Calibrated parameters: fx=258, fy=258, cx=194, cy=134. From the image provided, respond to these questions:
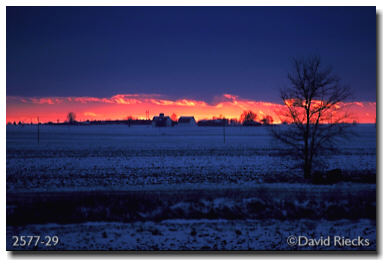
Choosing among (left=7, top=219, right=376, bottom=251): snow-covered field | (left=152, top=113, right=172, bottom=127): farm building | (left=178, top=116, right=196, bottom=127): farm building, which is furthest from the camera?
(left=178, top=116, right=196, bottom=127): farm building

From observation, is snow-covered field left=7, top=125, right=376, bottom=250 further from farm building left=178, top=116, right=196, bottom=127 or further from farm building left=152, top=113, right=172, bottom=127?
farm building left=178, top=116, right=196, bottom=127

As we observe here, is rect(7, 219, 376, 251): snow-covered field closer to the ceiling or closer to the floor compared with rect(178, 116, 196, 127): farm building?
closer to the floor

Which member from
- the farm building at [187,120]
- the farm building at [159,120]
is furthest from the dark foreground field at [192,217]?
the farm building at [187,120]

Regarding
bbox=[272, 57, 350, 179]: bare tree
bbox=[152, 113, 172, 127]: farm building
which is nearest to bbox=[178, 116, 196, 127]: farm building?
bbox=[152, 113, 172, 127]: farm building

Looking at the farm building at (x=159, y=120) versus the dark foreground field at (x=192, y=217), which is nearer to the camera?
the dark foreground field at (x=192, y=217)

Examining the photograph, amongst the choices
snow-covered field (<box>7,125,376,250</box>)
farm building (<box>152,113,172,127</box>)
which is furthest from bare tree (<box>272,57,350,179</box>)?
farm building (<box>152,113,172,127</box>)

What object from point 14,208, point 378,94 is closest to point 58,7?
point 14,208

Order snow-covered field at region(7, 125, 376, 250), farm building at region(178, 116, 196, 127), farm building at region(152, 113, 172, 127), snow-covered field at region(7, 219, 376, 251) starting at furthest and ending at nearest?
farm building at region(178, 116, 196, 127)
farm building at region(152, 113, 172, 127)
snow-covered field at region(7, 125, 376, 250)
snow-covered field at region(7, 219, 376, 251)

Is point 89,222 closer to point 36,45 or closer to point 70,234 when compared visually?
point 70,234

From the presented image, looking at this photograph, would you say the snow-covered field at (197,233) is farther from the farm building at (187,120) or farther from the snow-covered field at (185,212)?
the farm building at (187,120)

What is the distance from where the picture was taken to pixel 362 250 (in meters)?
6.66

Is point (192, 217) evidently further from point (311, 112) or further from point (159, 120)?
point (159, 120)

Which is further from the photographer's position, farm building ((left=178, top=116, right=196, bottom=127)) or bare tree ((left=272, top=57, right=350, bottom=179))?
farm building ((left=178, top=116, right=196, bottom=127))
